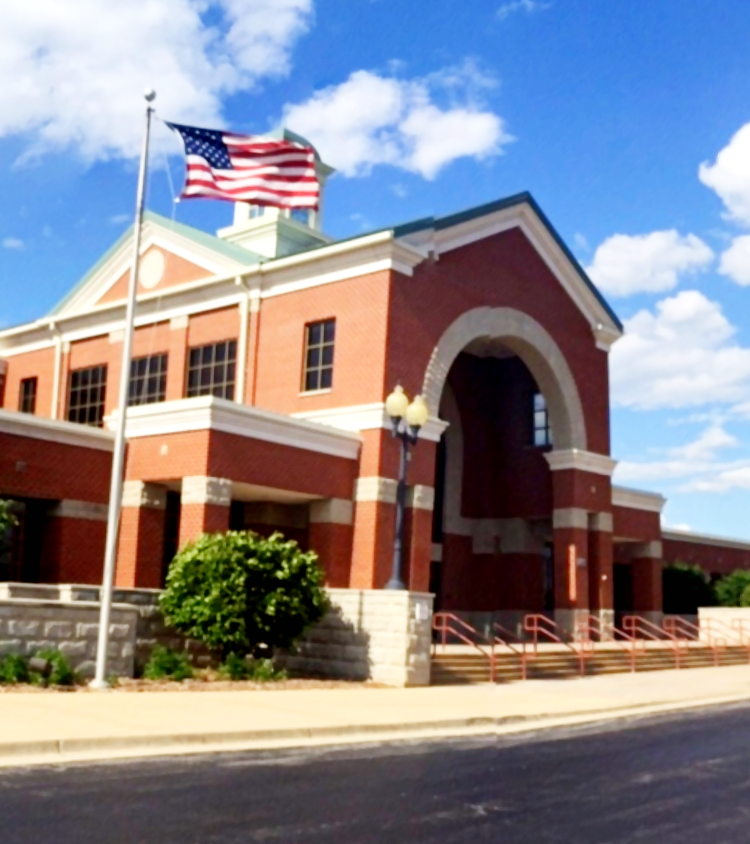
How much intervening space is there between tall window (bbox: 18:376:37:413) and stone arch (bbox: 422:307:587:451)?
1455 centimetres


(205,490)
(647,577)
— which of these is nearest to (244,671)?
(205,490)

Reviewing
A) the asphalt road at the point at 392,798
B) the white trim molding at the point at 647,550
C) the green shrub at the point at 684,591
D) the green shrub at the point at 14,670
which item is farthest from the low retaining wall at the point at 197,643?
the green shrub at the point at 684,591

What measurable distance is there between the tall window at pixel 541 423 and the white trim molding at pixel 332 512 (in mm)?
10596

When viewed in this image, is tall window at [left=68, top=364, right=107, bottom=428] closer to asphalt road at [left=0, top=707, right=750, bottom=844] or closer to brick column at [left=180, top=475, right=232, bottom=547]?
brick column at [left=180, top=475, right=232, bottom=547]

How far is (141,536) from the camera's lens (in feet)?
77.6

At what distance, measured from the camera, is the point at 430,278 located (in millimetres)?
28000

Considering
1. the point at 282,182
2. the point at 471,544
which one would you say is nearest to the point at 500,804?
the point at 282,182

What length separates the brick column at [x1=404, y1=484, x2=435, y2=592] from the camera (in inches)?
1034

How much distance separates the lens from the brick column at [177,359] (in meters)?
31.3

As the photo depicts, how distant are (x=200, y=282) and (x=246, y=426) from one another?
859 cm

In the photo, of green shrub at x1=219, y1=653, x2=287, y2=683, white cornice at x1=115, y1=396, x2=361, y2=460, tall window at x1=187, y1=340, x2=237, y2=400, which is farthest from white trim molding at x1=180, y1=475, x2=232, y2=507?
tall window at x1=187, y1=340, x2=237, y2=400

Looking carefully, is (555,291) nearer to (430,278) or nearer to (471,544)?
(430,278)

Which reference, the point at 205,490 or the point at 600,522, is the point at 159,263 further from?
the point at 600,522

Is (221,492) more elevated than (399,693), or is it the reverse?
(221,492)
